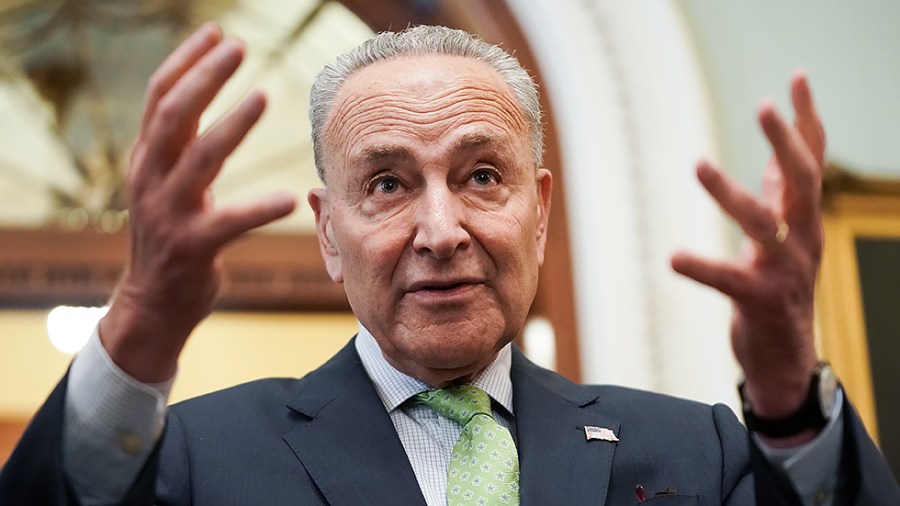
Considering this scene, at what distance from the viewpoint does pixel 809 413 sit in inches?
45.9

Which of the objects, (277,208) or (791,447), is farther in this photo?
(791,447)

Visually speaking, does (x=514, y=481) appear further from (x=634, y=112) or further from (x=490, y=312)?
(x=634, y=112)

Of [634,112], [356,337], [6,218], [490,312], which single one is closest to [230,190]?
[6,218]

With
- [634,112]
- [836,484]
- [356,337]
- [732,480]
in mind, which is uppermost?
[634,112]

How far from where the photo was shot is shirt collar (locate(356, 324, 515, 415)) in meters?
1.58

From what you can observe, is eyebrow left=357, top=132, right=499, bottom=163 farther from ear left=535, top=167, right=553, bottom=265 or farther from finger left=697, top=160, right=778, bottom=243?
finger left=697, top=160, right=778, bottom=243

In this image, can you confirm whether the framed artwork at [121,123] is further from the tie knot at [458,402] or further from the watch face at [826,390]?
the watch face at [826,390]

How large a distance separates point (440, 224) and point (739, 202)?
20.3 inches

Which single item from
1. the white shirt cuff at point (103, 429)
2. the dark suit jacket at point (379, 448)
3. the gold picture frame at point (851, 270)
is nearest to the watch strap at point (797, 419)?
the dark suit jacket at point (379, 448)

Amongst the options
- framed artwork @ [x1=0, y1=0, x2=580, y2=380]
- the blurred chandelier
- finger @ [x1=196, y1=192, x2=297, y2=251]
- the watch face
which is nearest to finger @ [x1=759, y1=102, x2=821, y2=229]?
the watch face

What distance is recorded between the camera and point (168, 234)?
3.36 feet

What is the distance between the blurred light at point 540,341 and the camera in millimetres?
3137

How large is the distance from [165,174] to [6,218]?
279 cm

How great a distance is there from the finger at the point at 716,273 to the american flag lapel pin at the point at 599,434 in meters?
0.53
